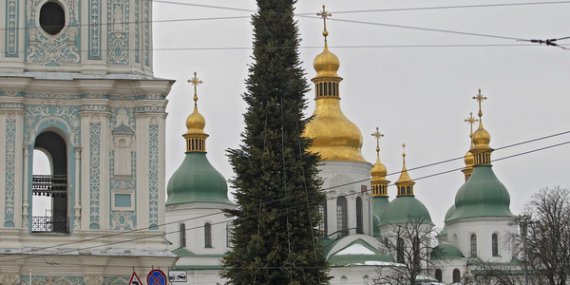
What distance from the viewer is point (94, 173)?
4375cm

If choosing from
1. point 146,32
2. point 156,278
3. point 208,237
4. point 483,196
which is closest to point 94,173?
point 146,32

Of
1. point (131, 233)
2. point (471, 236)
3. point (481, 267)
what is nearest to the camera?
point (131, 233)

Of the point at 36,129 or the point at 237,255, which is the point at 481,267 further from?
the point at 237,255

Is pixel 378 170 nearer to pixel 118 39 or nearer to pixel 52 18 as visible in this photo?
pixel 52 18

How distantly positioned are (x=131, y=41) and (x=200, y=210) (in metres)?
52.6

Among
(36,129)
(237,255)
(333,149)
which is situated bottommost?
(237,255)

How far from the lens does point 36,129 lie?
144ft

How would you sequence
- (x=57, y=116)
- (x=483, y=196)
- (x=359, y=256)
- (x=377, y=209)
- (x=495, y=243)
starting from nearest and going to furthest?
(x=57, y=116)
(x=359, y=256)
(x=483, y=196)
(x=495, y=243)
(x=377, y=209)

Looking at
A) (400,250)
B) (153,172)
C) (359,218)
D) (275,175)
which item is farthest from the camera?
(359,218)

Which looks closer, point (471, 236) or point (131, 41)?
point (131, 41)

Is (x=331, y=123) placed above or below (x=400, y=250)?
above

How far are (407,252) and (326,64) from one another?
1456 centimetres

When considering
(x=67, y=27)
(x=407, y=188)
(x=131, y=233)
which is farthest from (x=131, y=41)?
(x=407, y=188)

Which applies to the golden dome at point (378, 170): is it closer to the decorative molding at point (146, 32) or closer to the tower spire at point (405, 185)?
the tower spire at point (405, 185)
